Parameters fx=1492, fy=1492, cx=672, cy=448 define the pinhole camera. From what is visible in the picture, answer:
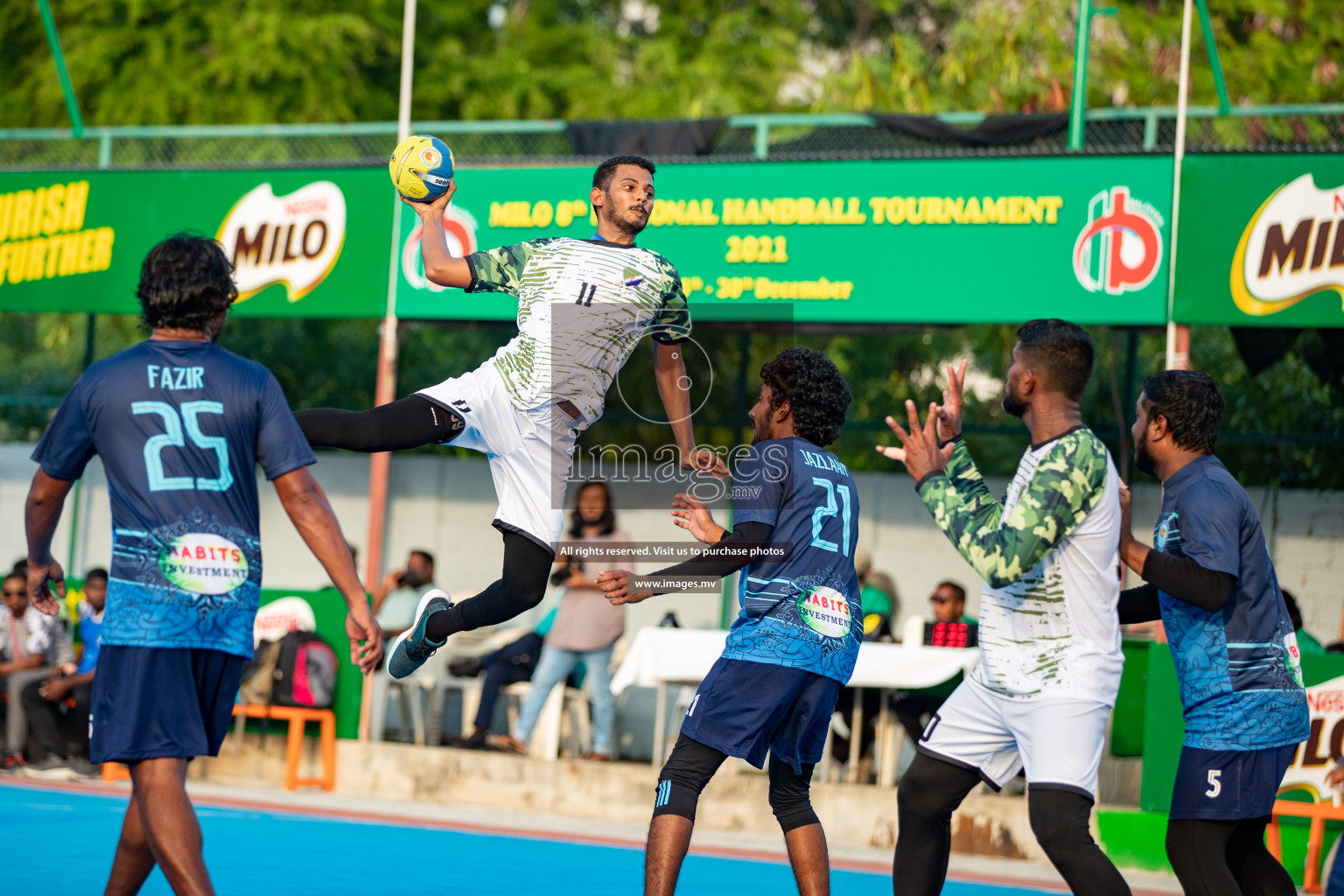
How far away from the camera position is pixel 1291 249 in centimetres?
947

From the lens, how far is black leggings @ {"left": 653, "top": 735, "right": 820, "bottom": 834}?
504 centimetres

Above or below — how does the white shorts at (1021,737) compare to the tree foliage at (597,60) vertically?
below

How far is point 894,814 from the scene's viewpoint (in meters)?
9.34

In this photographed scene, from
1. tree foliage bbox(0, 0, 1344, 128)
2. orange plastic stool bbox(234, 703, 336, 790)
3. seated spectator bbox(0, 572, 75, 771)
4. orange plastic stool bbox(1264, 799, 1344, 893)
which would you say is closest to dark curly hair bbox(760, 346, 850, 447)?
orange plastic stool bbox(1264, 799, 1344, 893)

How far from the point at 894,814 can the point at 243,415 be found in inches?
238

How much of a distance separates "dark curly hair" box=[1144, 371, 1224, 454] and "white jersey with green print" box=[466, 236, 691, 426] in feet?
6.13

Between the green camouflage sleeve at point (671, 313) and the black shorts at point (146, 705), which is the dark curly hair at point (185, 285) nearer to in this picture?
the black shorts at point (146, 705)

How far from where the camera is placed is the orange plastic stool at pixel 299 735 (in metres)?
10.6

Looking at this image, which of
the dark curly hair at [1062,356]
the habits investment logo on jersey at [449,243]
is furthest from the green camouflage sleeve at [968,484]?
the habits investment logo on jersey at [449,243]

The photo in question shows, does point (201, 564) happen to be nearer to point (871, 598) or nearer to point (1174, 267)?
point (1174, 267)

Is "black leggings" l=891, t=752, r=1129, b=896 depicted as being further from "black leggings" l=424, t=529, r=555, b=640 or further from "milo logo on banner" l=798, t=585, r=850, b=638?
"black leggings" l=424, t=529, r=555, b=640

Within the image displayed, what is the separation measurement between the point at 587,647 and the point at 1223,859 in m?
6.10

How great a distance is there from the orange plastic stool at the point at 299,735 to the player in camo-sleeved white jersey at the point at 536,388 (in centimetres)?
531

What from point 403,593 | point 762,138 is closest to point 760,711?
point 762,138
